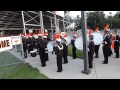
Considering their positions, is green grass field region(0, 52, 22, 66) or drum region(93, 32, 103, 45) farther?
green grass field region(0, 52, 22, 66)

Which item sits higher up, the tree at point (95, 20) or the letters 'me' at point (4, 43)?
the tree at point (95, 20)

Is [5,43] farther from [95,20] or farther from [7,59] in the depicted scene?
[95,20]

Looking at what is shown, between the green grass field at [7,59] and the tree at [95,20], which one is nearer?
the green grass field at [7,59]

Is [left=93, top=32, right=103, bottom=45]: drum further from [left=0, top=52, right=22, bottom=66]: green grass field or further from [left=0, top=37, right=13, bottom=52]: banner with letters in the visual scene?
[left=0, top=52, right=22, bottom=66]: green grass field

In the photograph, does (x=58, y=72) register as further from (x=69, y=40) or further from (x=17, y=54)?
(x=17, y=54)

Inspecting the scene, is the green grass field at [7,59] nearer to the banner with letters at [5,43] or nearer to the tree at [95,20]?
the banner with letters at [5,43]

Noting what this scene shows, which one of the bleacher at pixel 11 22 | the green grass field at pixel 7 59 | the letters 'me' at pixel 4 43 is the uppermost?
the bleacher at pixel 11 22

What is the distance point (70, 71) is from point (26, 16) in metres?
20.1

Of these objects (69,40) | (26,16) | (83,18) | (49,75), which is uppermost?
(26,16)

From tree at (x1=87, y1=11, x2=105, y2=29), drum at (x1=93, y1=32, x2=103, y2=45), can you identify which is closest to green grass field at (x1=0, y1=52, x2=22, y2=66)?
drum at (x1=93, y1=32, x2=103, y2=45)

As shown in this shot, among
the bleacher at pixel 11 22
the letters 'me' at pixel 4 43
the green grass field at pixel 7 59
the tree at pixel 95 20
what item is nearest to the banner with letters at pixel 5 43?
the letters 'me' at pixel 4 43

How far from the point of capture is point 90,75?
7.66m

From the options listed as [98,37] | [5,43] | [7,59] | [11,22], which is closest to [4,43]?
[5,43]
